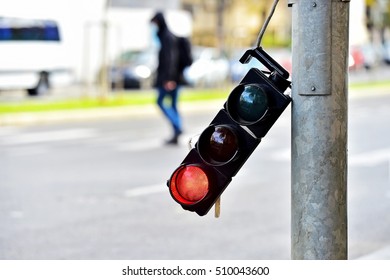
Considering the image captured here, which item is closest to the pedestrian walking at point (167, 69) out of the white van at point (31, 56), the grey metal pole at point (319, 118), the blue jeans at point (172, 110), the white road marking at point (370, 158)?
the blue jeans at point (172, 110)

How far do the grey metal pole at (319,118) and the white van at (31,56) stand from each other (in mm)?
26515

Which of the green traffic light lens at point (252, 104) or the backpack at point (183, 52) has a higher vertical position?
the green traffic light lens at point (252, 104)

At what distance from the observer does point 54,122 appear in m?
21.2

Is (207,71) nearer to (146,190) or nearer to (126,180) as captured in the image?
(126,180)

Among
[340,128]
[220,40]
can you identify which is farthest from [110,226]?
[220,40]

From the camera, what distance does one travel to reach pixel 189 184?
11.6 feet

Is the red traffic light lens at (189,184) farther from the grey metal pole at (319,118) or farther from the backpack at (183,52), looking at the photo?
the backpack at (183,52)

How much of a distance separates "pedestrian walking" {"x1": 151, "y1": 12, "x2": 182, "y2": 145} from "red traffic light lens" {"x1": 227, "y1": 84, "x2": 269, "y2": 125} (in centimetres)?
1195

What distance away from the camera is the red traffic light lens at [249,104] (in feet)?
11.5

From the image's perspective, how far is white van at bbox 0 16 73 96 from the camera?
30.5 meters

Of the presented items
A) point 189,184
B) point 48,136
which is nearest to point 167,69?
point 48,136

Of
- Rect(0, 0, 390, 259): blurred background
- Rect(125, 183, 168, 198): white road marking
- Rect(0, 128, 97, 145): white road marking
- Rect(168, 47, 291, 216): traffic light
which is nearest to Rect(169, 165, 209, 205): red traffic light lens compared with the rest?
Rect(168, 47, 291, 216): traffic light

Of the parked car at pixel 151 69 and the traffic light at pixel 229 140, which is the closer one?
the traffic light at pixel 229 140

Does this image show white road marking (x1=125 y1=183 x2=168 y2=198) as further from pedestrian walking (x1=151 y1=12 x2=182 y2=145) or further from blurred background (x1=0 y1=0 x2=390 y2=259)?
pedestrian walking (x1=151 y1=12 x2=182 y2=145)
